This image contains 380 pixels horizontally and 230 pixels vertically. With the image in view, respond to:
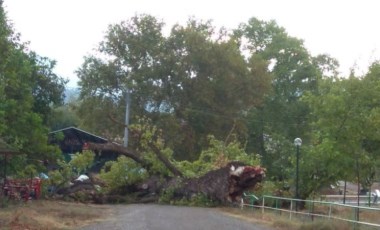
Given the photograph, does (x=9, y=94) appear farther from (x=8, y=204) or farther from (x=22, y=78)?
(x=8, y=204)

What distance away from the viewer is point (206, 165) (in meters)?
41.4

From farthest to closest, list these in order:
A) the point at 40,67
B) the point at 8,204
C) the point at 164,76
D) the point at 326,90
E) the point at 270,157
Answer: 1. the point at 270,157
2. the point at 164,76
3. the point at 40,67
4. the point at 326,90
5. the point at 8,204

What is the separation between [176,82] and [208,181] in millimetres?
20137

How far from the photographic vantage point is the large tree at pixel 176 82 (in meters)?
55.8

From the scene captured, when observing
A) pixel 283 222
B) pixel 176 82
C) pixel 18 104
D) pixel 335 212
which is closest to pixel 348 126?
pixel 335 212

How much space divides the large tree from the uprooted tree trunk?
14992 millimetres

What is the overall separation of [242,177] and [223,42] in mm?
22672

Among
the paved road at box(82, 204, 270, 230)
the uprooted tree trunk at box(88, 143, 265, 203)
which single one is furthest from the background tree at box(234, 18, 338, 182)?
the paved road at box(82, 204, 270, 230)

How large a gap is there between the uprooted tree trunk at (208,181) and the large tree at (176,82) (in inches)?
590

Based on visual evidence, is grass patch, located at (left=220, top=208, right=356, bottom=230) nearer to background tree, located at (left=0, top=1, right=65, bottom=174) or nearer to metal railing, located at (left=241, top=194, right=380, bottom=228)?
metal railing, located at (left=241, top=194, right=380, bottom=228)

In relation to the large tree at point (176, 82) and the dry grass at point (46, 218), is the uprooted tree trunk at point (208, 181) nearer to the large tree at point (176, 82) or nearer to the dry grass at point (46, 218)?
the dry grass at point (46, 218)

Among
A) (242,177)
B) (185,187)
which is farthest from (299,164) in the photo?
(185,187)

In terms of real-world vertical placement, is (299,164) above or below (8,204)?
above

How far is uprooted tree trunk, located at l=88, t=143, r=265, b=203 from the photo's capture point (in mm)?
36094
